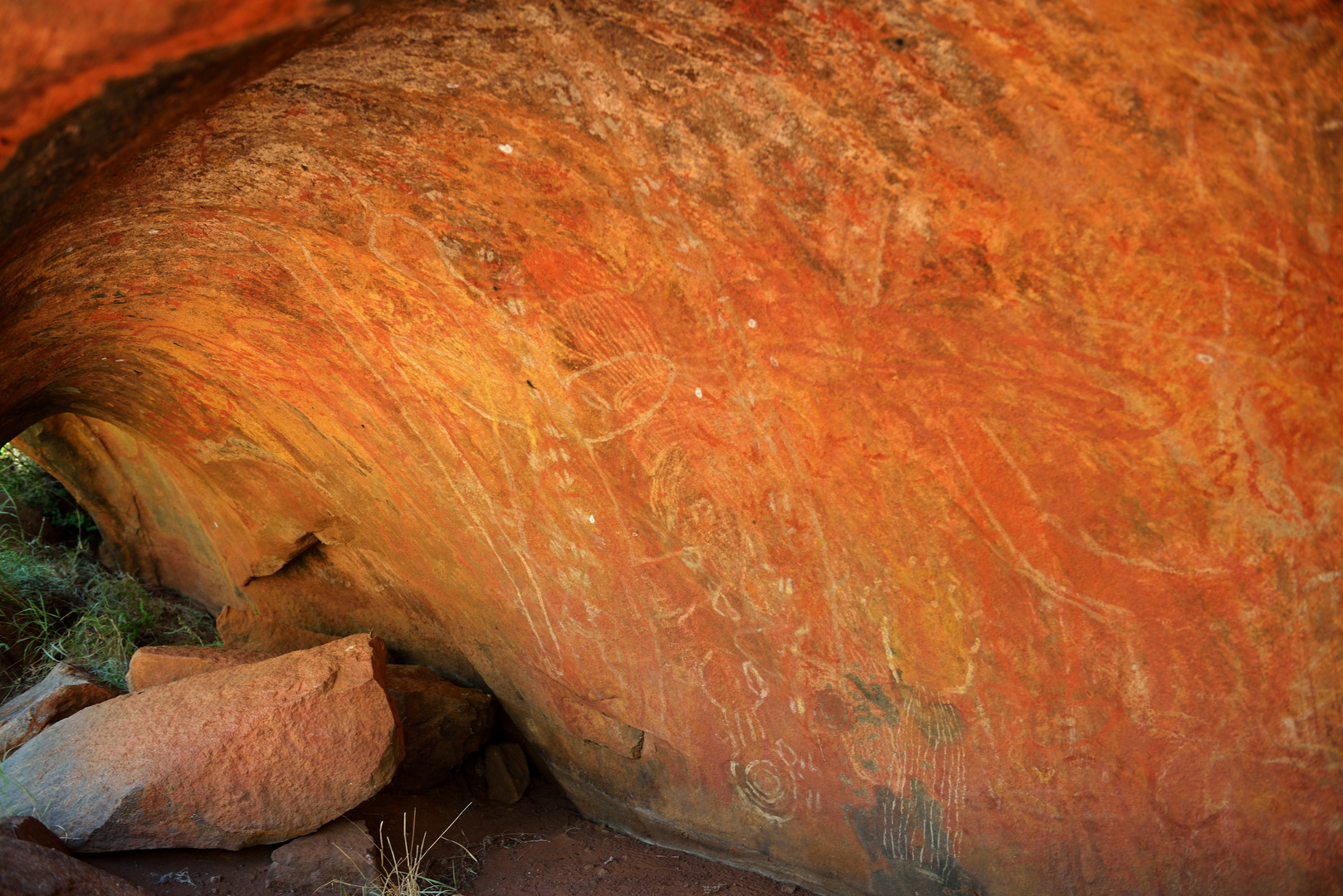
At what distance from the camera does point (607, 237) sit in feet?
8.26

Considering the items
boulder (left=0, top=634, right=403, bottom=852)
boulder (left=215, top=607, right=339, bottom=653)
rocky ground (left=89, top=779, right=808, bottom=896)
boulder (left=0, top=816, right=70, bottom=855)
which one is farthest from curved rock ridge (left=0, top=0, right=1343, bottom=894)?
boulder (left=215, top=607, right=339, bottom=653)

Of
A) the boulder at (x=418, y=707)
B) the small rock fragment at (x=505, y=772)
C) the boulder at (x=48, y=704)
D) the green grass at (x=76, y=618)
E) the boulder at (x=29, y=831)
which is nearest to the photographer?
the boulder at (x=29, y=831)

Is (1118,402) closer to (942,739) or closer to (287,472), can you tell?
(942,739)

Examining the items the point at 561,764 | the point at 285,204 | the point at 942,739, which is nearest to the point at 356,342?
Result: the point at 285,204

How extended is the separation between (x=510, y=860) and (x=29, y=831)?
1.86 metres

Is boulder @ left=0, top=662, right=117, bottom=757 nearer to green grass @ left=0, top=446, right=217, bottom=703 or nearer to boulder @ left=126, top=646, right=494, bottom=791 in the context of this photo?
boulder @ left=126, top=646, right=494, bottom=791

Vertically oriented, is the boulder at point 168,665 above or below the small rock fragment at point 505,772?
above

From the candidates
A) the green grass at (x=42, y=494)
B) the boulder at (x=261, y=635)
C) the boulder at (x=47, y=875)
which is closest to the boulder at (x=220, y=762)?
the boulder at (x=47, y=875)

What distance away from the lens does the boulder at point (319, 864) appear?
319 centimetres

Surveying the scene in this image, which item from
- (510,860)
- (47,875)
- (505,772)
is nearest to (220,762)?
(47,875)

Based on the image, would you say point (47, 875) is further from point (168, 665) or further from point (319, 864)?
point (168, 665)

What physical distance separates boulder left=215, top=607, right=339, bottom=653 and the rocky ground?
1692 millimetres

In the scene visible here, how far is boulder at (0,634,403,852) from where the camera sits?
3.16 metres

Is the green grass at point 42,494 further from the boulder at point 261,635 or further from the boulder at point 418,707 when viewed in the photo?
the boulder at point 418,707
